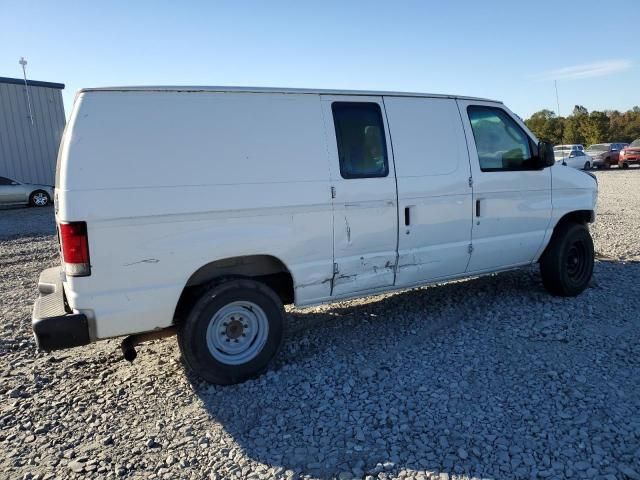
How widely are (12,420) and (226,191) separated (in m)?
2.21

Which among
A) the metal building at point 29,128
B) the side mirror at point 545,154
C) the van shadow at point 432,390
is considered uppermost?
the metal building at point 29,128

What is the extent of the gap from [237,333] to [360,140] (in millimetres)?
1962

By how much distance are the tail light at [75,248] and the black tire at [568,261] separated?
480 centimetres

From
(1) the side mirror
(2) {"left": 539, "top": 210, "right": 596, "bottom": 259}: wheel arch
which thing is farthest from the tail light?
(2) {"left": 539, "top": 210, "right": 596, "bottom": 259}: wheel arch

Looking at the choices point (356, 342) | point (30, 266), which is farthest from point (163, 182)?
point (30, 266)

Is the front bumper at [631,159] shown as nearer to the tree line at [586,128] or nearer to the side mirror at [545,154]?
the tree line at [586,128]

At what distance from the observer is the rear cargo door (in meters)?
4.35

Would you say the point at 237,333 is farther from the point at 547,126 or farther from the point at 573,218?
the point at 547,126

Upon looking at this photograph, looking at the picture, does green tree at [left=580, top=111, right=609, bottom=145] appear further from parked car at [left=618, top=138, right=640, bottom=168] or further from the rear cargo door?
the rear cargo door

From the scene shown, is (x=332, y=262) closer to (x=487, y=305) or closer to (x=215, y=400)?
(x=215, y=400)

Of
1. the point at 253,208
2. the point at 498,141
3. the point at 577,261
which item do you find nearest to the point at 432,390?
the point at 253,208

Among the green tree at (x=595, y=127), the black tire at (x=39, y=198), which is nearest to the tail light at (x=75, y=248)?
the black tire at (x=39, y=198)

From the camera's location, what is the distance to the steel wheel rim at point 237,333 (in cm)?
401

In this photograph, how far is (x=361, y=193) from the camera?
14.4ft
